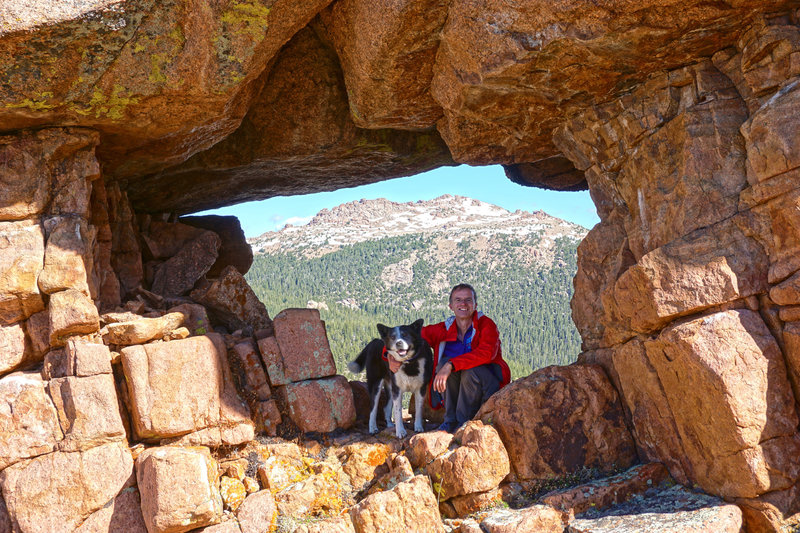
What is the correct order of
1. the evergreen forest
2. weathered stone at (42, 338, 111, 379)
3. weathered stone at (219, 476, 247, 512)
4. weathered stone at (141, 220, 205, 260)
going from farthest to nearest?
the evergreen forest → weathered stone at (141, 220, 205, 260) → weathered stone at (42, 338, 111, 379) → weathered stone at (219, 476, 247, 512)

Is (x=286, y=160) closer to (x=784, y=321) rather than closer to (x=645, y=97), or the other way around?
(x=645, y=97)

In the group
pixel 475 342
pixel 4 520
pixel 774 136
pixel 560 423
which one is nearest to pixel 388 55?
pixel 475 342

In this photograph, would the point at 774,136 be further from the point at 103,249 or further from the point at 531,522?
the point at 103,249

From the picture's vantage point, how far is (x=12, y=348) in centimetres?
900

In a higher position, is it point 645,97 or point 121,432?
point 645,97

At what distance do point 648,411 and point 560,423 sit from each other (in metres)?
1.26

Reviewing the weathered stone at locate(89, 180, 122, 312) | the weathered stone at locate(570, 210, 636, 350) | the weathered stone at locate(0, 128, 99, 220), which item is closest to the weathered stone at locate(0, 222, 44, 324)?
the weathered stone at locate(0, 128, 99, 220)

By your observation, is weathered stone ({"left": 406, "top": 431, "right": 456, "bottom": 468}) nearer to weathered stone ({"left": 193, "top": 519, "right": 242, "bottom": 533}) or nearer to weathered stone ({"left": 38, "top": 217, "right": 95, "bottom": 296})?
weathered stone ({"left": 193, "top": 519, "right": 242, "bottom": 533})

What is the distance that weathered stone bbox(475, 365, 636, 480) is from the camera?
27.5ft

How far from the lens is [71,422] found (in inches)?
335

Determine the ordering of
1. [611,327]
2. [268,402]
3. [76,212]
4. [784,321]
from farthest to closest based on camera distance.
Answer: [268,402]
[76,212]
[611,327]
[784,321]

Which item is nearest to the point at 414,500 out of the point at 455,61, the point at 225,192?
the point at 455,61

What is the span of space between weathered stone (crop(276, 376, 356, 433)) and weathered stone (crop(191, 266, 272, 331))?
218 centimetres

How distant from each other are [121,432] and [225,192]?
24.7ft
